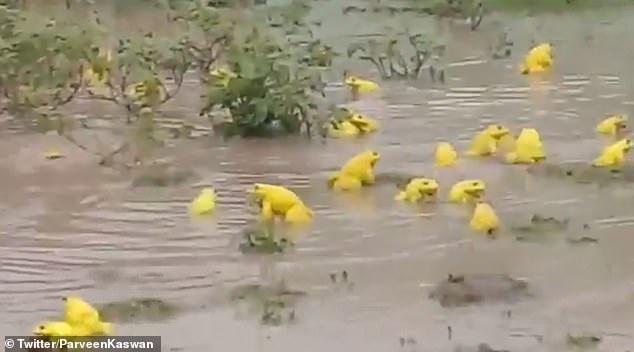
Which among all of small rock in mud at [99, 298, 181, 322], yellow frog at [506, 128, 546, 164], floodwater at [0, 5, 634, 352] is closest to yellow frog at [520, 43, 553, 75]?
floodwater at [0, 5, 634, 352]

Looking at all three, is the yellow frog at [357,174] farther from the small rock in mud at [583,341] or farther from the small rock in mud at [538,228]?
the small rock in mud at [583,341]

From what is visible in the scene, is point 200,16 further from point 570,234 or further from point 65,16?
point 570,234

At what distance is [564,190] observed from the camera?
7.15m

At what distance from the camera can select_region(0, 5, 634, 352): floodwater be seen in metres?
5.16

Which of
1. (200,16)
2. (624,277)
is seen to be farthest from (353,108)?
(624,277)

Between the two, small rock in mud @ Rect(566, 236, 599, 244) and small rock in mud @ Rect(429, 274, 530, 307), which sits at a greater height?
small rock in mud @ Rect(566, 236, 599, 244)

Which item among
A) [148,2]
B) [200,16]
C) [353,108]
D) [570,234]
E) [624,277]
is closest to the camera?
[624,277]

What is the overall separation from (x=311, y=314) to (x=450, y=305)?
20.3 inches

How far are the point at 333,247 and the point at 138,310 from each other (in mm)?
1121

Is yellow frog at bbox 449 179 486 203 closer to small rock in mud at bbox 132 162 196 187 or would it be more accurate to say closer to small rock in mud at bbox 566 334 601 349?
small rock in mud at bbox 132 162 196 187

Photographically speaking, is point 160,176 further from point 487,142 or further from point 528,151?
point 528,151

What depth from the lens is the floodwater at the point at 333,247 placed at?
516cm

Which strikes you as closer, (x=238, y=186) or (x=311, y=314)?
(x=311, y=314)

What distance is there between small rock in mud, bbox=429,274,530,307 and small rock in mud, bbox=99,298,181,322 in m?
0.98
